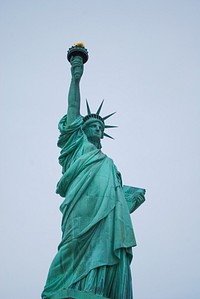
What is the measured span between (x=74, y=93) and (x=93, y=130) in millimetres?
1241

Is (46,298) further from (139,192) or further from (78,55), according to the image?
(78,55)

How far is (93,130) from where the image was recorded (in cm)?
1512

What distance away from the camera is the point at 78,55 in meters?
15.8

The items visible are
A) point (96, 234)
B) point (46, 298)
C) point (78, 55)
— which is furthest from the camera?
point (78, 55)

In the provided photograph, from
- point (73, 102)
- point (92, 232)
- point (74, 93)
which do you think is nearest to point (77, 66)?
point (74, 93)

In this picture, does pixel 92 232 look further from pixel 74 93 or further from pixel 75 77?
pixel 75 77

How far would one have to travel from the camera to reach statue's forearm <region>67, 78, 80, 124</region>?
1498cm

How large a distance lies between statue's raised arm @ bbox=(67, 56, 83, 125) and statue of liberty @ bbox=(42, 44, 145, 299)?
0.10 ft

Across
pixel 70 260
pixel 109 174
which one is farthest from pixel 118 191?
pixel 70 260

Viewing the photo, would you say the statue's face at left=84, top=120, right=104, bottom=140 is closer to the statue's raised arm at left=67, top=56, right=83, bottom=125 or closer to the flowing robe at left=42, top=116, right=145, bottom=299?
the statue's raised arm at left=67, top=56, right=83, bottom=125

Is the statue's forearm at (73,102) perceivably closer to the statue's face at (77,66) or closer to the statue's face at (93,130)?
the statue's face at (77,66)

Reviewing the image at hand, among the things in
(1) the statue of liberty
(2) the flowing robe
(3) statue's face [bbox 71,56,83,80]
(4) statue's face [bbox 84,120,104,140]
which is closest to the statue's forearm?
(1) the statue of liberty

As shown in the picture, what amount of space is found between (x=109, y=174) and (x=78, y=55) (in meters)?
4.19

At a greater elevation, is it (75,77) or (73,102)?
(75,77)
